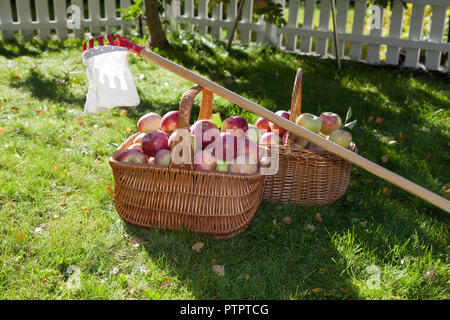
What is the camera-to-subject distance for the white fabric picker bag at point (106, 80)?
232 cm

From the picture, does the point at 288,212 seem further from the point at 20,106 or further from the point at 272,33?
the point at 272,33

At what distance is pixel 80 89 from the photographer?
4672mm

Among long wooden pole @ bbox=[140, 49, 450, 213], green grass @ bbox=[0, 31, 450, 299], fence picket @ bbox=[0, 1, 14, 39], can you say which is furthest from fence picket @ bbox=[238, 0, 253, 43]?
long wooden pole @ bbox=[140, 49, 450, 213]

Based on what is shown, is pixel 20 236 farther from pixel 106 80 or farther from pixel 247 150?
pixel 247 150

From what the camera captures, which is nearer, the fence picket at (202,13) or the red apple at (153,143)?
the red apple at (153,143)

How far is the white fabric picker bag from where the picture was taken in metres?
2.32

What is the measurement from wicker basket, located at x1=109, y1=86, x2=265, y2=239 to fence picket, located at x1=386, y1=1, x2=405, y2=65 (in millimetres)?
3918

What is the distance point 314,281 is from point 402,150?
170cm

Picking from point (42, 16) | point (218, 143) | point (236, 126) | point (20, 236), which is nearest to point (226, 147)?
point (218, 143)

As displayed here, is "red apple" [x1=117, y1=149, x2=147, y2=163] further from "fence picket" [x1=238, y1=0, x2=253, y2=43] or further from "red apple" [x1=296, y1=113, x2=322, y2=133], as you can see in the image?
"fence picket" [x1=238, y1=0, x2=253, y2=43]

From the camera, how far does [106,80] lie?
233 centimetres

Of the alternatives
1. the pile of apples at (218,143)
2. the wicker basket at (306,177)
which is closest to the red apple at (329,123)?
the pile of apples at (218,143)

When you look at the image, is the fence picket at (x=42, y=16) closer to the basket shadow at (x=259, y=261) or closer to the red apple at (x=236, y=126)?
the red apple at (x=236, y=126)

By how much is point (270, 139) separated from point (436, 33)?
12.5ft
